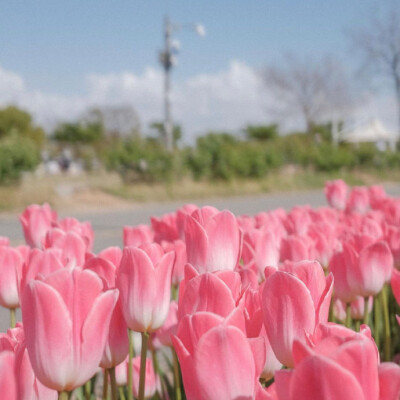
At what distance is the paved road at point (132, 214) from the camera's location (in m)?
11.2

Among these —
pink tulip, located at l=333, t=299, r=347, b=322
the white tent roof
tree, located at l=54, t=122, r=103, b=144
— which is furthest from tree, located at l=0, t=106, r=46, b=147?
pink tulip, located at l=333, t=299, r=347, b=322

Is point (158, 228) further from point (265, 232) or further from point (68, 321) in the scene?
point (68, 321)

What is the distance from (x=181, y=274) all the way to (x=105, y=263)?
0.65 meters

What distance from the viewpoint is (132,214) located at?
1571 centimetres

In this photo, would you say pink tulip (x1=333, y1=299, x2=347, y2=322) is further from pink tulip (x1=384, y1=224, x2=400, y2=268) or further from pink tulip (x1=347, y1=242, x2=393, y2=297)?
pink tulip (x1=347, y1=242, x2=393, y2=297)

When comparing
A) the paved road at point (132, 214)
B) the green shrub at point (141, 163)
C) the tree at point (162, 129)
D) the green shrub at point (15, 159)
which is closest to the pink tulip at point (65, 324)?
the paved road at point (132, 214)

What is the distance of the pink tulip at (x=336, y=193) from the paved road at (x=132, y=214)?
6125 mm

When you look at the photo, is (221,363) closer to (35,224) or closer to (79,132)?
(35,224)

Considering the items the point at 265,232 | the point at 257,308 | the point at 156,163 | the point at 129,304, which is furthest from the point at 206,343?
the point at 156,163

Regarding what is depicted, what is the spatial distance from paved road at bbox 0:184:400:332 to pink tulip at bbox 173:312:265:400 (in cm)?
894

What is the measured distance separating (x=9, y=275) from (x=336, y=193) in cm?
284

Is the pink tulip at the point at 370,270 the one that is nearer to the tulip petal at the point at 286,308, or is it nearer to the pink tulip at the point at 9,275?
the tulip petal at the point at 286,308

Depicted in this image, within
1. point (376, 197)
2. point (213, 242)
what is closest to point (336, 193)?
point (376, 197)

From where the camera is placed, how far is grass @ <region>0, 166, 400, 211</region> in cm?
1736
